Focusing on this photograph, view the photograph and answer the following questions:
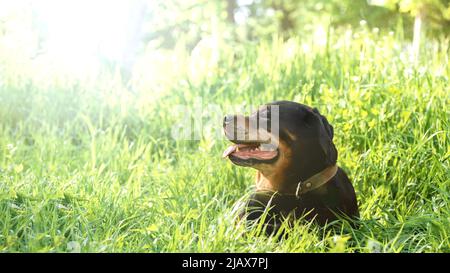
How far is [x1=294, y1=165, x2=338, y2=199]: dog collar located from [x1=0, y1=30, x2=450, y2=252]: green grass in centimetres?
19

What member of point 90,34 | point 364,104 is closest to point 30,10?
point 90,34

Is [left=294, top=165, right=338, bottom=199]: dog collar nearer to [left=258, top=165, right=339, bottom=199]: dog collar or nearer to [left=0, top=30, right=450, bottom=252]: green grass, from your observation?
[left=258, top=165, right=339, bottom=199]: dog collar

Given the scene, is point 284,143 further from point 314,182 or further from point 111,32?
point 111,32

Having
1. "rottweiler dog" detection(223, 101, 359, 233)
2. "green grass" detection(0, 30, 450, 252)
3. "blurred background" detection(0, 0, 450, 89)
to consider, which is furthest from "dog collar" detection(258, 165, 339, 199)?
Answer: "blurred background" detection(0, 0, 450, 89)

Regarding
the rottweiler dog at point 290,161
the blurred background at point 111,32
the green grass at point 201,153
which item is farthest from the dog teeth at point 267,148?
the blurred background at point 111,32

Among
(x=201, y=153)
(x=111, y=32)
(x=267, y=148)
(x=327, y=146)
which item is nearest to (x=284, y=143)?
(x=267, y=148)

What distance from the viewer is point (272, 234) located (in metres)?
3.17

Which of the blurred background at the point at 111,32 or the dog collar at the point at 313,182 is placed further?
the blurred background at the point at 111,32

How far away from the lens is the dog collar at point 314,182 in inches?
128

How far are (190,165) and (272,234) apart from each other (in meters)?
1.61

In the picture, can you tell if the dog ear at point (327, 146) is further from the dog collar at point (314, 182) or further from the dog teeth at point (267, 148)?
the dog teeth at point (267, 148)
